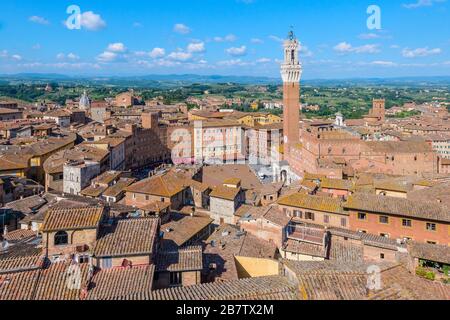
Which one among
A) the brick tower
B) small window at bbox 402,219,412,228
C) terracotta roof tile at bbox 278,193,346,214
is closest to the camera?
small window at bbox 402,219,412,228

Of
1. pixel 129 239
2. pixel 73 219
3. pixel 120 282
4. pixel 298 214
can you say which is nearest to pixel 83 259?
pixel 73 219

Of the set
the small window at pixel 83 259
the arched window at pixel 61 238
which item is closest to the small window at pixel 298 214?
the small window at pixel 83 259

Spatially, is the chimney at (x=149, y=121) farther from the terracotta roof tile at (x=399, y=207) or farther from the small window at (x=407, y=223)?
the small window at (x=407, y=223)

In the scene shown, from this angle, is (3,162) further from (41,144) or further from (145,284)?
(145,284)

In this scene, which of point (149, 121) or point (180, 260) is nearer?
point (180, 260)

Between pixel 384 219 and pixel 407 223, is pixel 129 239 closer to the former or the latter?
pixel 384 219

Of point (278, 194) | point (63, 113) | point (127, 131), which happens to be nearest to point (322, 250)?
point (278, 194)

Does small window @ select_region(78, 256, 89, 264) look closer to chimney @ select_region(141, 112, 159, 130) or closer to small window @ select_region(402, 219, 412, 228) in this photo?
small window @ select_region(402, 219, 412, 228)

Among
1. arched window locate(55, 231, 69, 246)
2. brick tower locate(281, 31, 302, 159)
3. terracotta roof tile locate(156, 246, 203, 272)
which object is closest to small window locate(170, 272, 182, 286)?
terracotta roof tile locate(156, 246, 203, 272)
